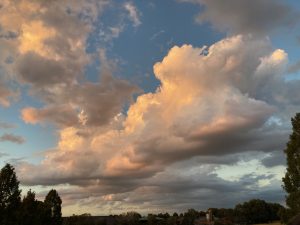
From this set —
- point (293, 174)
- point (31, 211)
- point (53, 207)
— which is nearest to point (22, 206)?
point (31, 211)

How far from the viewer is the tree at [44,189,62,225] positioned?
85.4 m

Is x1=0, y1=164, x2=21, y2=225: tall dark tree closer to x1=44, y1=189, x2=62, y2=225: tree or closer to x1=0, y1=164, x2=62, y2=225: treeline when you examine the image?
x1=0, y1=164, x2=62, y2=225: treeline

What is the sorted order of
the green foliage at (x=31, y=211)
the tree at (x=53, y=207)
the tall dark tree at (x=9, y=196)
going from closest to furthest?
the tall dark tree at (x=9, y=196), the green foliage at (x=31, y=211), the tree at (x=53, y=207)

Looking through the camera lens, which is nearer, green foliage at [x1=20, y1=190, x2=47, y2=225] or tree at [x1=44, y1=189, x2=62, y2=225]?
green foliage at [x1=20, y1=190, x2=47, y2=225]

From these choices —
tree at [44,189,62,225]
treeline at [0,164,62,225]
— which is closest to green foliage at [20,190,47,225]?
treeline at [0,164,62,225]

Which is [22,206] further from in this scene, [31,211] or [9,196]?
[9,196]

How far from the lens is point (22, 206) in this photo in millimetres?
70250

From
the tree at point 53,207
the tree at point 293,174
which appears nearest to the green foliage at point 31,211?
the tree at point 53,207

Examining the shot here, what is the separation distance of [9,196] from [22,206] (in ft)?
43.3

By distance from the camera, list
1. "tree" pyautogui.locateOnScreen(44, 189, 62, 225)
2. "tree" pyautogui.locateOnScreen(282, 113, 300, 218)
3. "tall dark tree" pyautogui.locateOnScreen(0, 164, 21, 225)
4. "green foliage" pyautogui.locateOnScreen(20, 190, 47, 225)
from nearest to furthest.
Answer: "tree" pyautogui.locateOnScreen(282, 113, 300, 218), "tall dark tree" pyautogui.locateOnScreen(0, 164, 21, 225), "green foliage" pyautogui.locateOnScreen(20, 190, 47, 225), "tree" pyautogui.locateOnScreen(44, 189, 62, 225)

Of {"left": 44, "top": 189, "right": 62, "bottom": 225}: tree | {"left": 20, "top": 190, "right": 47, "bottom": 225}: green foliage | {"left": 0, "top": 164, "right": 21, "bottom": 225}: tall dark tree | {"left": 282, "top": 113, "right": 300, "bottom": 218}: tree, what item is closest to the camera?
{"left": 282, "top": 113, "right": 300, "bottom": 218}: tree

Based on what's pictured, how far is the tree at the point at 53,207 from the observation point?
8536 cm

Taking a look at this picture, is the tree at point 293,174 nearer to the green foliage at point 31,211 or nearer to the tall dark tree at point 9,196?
the tall dark tree at point 9,196

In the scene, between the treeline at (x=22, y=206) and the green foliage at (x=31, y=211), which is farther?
the green foliage at (x=31, y=211)
